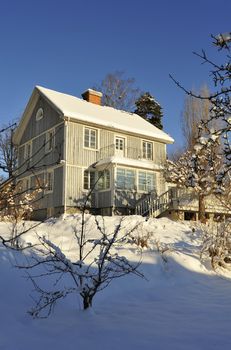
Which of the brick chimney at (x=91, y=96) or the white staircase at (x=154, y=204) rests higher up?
the brick chimney at (x=91, y=96)

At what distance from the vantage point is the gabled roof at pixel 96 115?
800 inches

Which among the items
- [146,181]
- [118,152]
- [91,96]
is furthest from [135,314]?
[91,96]

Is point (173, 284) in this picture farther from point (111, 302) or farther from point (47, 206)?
point (47, 206)

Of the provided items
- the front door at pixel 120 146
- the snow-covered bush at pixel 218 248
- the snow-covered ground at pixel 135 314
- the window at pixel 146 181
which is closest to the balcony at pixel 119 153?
the front door at pixel 120 146

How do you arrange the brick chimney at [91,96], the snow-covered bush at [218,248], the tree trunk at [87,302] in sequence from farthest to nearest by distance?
the brick chimney at [91,96] → the snow-covered bush at [218,248] → the tree trunk at [87,302]

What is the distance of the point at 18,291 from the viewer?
201 inches

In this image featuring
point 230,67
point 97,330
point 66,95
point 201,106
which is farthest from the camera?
point 201,106

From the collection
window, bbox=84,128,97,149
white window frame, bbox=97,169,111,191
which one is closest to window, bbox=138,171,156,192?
white window frame, bbox=97,169,111,191

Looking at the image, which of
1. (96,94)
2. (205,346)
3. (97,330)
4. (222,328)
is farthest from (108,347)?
(96,94)

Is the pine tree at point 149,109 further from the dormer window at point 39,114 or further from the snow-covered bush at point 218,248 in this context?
the snow-covered bush at point 218,248

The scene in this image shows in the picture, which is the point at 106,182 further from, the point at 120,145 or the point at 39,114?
the point at 39,114

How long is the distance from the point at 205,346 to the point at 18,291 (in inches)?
109

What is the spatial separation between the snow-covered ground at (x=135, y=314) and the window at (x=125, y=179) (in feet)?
36.6

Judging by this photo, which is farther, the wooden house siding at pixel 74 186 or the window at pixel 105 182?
the window at pixel 105 182
